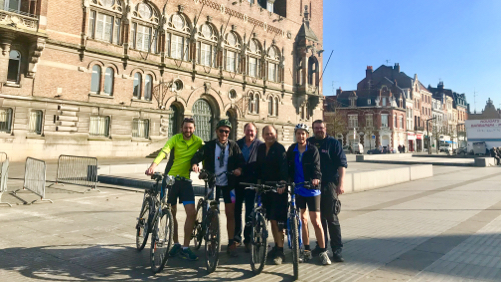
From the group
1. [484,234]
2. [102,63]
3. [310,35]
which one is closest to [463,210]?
[484,234]

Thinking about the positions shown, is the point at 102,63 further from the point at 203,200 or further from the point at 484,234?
the point at 484,234

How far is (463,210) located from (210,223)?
735 cm

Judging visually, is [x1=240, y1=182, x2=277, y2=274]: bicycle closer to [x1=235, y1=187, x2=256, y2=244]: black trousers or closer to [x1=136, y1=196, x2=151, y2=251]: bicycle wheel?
[x1=235, y1=187, x2=256, y2=244]: black trousers

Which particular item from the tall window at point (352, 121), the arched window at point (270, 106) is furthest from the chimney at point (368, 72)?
the arched window at point (270, 106)

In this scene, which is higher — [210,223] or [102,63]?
[102,63]

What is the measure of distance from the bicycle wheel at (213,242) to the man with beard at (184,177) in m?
0.49

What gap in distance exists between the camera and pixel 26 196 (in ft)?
31.0

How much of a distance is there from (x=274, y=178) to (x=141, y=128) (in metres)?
23.6

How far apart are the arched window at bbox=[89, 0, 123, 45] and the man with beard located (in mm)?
22838

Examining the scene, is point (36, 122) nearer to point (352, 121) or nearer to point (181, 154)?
point (181, 154)

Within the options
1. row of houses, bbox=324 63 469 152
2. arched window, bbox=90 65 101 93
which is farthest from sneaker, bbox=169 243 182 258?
row of houses, bbox=324 63 469 152

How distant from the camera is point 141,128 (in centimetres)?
2653

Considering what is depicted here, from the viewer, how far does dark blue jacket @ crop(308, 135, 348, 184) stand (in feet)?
15.8

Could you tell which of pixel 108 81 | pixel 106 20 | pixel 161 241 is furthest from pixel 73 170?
pixel 106 20
